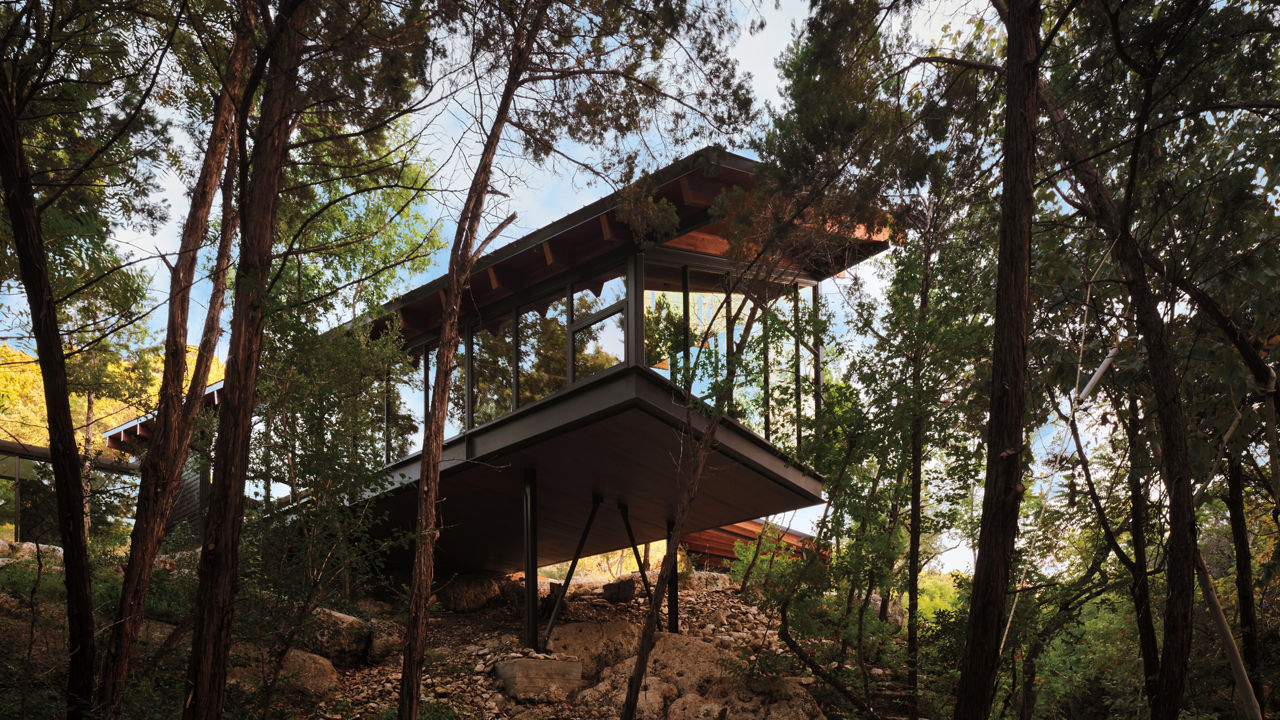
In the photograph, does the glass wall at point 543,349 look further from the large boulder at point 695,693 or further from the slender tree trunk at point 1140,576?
the slender tree trunk at point 1140,576

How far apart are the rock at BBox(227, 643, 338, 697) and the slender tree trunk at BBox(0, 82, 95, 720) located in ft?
12.0

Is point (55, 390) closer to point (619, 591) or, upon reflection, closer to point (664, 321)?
point (664, 321)

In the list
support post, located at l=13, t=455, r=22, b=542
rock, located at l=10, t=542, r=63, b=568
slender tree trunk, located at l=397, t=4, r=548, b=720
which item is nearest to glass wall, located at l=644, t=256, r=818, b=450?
slender tree trunk, located at l=397, t=4, r=548, b=720

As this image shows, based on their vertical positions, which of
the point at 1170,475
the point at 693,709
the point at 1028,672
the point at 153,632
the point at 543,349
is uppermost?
the point at 543,349

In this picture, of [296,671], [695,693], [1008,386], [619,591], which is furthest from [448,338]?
[619,591]

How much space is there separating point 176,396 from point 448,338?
2748mm

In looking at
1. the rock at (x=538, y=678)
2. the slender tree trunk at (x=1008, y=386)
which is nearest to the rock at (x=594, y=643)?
the rock at (x=538, y=678)

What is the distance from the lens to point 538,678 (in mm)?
9992

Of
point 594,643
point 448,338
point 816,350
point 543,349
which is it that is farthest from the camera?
point 594,643

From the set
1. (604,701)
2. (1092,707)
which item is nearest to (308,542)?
(604,701)

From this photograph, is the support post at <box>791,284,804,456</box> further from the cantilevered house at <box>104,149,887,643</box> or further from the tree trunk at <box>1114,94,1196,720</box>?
the tree trunk at <box>1114,94,1196,720</box>

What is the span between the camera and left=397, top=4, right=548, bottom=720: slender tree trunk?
7.76 metres

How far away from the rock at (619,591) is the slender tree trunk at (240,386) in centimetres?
1014

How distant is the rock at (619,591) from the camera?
47.8ft
